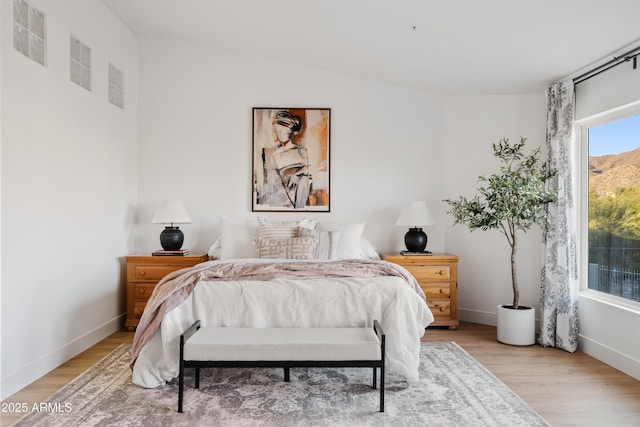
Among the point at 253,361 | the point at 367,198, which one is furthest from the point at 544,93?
the point at 253,361

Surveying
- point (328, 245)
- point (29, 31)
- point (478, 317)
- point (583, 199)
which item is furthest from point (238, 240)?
point (583, 199)

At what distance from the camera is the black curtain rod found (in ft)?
11.8

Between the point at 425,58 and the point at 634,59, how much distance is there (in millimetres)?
1702

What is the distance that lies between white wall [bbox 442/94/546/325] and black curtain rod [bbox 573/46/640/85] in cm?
83

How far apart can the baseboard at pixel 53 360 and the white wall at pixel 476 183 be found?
372 cm

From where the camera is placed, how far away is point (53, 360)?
3.66m

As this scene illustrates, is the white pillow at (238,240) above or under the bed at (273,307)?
above

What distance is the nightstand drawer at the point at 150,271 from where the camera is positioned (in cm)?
494

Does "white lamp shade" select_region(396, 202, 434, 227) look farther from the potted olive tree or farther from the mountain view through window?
the mountain view through window

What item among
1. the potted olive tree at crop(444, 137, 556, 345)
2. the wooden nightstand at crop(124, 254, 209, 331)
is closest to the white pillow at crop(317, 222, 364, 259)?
the potted olive tree at crop(444, 137, 556, 345)

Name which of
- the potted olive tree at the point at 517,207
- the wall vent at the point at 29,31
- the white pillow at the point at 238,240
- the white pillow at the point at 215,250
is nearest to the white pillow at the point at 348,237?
the white pillow at the point at 238,240

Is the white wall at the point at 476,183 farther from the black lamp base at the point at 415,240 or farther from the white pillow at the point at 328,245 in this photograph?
the white pillow at the point at 328,245

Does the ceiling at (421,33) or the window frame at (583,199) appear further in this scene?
the window frame at (583,199)

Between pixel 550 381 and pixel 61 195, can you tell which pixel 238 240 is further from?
pixel 550 381
